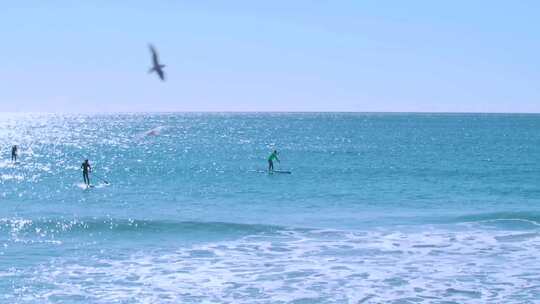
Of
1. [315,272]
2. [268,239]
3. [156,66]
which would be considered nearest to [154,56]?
[156,66]

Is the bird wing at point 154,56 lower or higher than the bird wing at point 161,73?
higher

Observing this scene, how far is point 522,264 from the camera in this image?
2062 centimetres

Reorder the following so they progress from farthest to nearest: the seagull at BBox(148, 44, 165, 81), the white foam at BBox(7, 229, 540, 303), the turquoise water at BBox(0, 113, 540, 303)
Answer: the turquoise water at BBox(0, 113, 540, 303), the white foam at BBox(7, 229, 540, 303), the seagull at BBox(148, 44, 165, 81)

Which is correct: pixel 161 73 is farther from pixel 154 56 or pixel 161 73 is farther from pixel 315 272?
pixel 315 272

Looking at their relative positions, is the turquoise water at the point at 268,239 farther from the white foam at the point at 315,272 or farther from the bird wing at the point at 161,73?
the bird wing at the point at 161,73

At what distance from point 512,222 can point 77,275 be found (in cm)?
1973

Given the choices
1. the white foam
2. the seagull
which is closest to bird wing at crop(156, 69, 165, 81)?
the seagull

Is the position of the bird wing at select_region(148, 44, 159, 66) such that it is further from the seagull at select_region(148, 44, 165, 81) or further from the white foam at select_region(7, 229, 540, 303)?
the white foam at select_region(7, 229, 540, 303)

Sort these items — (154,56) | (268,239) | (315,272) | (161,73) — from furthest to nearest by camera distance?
(268,239), (315,272), (154,56), (161,73)

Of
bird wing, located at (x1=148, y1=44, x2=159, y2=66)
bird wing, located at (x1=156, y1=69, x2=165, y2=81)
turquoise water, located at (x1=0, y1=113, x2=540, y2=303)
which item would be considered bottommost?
turquoise water, located at (x1=0, y1=113, x2=540, y2=303)

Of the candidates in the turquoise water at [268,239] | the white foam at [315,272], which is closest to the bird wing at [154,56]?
the turquoise water at [268,239]

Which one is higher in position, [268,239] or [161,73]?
[161,73]

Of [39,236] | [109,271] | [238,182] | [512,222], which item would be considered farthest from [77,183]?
[512,222]

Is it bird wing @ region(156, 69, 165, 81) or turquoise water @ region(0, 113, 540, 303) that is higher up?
bird wing @ region(156, 69, 165, 81)
